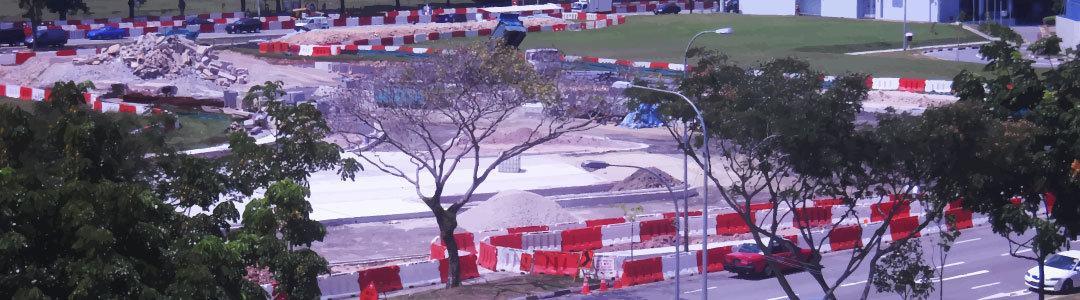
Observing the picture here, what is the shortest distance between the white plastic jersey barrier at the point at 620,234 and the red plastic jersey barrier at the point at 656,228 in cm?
23

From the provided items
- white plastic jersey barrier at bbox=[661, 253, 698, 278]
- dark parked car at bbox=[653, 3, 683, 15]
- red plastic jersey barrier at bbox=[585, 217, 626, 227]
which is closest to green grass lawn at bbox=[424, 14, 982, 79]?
dark parked car at bbox=[653, 3, 683, 15]

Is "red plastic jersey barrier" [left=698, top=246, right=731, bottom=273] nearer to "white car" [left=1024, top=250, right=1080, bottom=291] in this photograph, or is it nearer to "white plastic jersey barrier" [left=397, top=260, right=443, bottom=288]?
"white plastic jersey barrier" [left=397, top=260, right=443, bottom=288]

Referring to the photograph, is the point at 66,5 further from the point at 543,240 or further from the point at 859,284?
the point at 859,284

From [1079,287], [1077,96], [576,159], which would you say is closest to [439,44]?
[576,159]

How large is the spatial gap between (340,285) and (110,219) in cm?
1912

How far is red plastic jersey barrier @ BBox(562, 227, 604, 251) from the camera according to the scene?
4116 centimetres

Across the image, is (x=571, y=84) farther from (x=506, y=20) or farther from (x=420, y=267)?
(x=506, y=20)

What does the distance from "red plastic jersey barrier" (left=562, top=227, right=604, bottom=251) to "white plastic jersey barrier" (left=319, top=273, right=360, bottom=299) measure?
25.6ft

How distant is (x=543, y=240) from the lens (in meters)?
40.9

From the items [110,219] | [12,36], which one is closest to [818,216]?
[110,219]

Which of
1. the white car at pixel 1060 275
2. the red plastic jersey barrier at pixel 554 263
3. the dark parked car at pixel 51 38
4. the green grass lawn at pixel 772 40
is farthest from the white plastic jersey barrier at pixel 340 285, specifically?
the dark parked car at pixel 51 38

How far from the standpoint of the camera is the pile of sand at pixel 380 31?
3964 inches

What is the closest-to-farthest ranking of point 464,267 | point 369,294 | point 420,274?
point 369,294
point 420,274
point 464,267

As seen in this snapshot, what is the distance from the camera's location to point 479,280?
37.5 m
